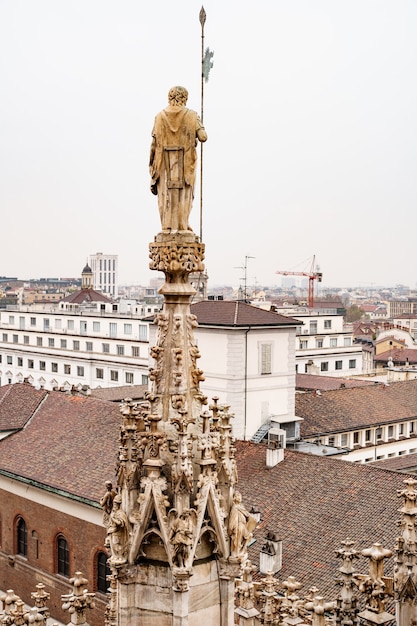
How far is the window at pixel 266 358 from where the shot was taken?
44.8 metres

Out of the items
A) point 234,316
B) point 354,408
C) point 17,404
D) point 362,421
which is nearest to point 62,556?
point 17,404

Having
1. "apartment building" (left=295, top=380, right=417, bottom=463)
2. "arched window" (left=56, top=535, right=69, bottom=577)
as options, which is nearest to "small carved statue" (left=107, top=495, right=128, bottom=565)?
"arched window" (left=56, top=535, right=69, bottom=577)

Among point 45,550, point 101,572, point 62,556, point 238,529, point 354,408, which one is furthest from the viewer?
point 354,408

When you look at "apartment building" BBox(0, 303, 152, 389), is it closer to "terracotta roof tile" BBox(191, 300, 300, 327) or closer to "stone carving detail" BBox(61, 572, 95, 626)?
"terracotta roof tile" BBox(191, 300, 300, 327)

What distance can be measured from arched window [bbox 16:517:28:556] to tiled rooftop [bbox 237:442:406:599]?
10.9m

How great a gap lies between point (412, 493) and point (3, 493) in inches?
1152

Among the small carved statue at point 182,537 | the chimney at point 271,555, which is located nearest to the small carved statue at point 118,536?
the small carved statue at point 182,537

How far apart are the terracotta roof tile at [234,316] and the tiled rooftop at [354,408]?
5.54 m

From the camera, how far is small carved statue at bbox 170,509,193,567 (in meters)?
8.64

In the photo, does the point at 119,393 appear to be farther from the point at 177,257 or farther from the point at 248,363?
the point at 177,257

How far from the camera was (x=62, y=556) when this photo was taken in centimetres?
3434

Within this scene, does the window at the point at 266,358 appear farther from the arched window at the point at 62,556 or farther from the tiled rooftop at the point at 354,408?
the arched window at the point at 62,556

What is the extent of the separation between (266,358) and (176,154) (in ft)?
117

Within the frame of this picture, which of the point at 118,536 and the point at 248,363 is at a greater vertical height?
the point at 118,536
